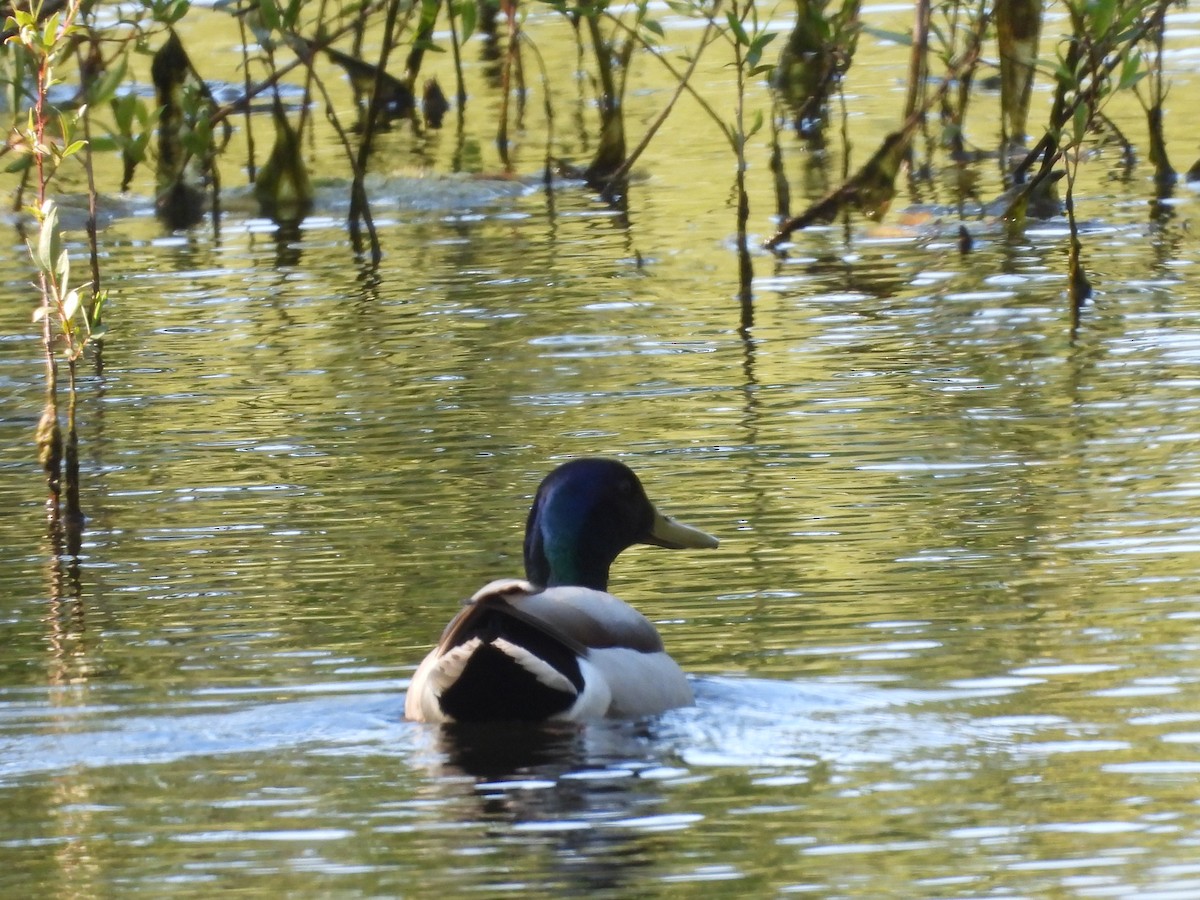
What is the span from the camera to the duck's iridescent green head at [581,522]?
6996mm

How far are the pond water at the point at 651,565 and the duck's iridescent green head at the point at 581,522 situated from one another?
0.87 ft

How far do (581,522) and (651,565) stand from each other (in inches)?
33.7

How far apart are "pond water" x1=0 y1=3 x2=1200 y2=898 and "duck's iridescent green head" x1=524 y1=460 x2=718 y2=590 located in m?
0.27

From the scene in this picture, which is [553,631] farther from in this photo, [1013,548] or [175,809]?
[1013,548]

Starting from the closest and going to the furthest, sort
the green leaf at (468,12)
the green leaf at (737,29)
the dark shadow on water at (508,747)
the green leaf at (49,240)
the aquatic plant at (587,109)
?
the dark shadow on water at (508,747)
the green leaf at (49,240)
the aquatic plant at (587,109)
the green leaf at (737,29)
the green leaf at (468,12)

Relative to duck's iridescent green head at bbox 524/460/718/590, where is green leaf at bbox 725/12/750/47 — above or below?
above

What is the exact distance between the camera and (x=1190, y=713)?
576 cm

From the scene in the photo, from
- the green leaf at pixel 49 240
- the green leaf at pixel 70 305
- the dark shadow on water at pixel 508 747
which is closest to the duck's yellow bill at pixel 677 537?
the dark shadow on water at pixel 508 747

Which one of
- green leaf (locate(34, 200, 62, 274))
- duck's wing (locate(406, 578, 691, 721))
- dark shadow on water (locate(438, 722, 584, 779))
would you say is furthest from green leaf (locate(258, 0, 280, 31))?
dark shadow on water (locate(438, 722, 584, 779))

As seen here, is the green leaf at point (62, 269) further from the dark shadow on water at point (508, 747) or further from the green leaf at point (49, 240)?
the dark shadow on water at point (508, 747)

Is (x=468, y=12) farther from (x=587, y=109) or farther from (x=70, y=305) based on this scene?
(x=587, y=109)

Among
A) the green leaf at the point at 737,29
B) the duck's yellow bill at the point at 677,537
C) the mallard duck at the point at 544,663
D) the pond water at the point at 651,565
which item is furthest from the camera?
the green leaf at the point at 737,29

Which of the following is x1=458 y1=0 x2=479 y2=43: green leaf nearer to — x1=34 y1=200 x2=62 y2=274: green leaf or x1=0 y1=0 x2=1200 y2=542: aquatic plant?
x1=0 y1=0 x2=1200 y2=542: aquatic plant

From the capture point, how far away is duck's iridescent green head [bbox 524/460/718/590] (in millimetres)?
6996
